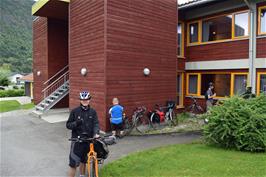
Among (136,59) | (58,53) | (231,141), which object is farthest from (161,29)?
(58,53)

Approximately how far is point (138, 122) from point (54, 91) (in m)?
6.50

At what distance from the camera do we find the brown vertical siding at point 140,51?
9375 mm

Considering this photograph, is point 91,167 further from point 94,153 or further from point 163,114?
point 163,114

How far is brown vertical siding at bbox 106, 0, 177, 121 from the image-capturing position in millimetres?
9375

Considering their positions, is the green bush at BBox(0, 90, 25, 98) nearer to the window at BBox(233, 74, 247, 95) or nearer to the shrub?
the shrub

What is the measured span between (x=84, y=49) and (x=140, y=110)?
3.47 metres

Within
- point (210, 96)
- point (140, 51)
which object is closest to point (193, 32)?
point (210, 96)

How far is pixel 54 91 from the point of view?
47.2 ft

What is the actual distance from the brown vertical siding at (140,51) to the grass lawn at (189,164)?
346cm

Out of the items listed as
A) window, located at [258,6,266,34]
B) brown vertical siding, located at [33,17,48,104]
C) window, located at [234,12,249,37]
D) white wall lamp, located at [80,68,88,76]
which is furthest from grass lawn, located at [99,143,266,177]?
brown vertical siding, located at [33,17,48,104]

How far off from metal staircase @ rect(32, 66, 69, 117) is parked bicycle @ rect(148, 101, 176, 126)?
227 inches

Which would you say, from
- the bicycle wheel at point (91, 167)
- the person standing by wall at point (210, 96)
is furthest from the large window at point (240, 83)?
the bicycle wheel at point (91, 167)

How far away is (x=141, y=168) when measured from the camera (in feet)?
18.3

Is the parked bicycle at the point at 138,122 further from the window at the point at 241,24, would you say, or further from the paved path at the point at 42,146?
the window at the point at 241,24
